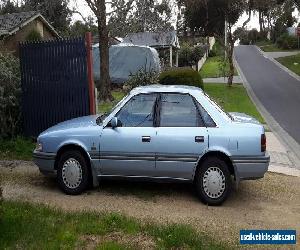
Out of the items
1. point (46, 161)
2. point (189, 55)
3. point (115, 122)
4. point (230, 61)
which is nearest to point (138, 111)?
point (115, 122)

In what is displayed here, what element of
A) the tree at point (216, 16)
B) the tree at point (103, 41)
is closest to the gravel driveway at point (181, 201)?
the tree at point (103, 41)

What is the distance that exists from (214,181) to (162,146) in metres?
0.92

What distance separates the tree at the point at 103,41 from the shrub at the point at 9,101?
9512 millimetres

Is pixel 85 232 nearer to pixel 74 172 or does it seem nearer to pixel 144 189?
pixel 74 172

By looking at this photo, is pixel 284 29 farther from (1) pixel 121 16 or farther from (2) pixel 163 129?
(2) pixel 163 129

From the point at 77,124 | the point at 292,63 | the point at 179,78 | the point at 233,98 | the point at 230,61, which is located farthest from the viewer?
the point at 292,63

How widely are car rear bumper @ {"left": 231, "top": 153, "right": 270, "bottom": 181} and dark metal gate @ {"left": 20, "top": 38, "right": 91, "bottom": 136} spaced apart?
4011 millimetres

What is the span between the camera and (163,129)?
22.6 feet

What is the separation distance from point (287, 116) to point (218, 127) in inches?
481

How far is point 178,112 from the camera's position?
6.99 m

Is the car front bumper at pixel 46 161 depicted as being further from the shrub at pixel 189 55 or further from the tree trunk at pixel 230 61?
the shrub at pixel 189 55

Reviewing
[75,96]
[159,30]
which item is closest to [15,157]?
[75,96]

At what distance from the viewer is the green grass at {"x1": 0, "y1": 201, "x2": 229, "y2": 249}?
5105 millimetres

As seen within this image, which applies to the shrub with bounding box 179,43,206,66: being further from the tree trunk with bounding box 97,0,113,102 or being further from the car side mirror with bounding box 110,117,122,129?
the car side mirror with bounding box 110,117,122,129
